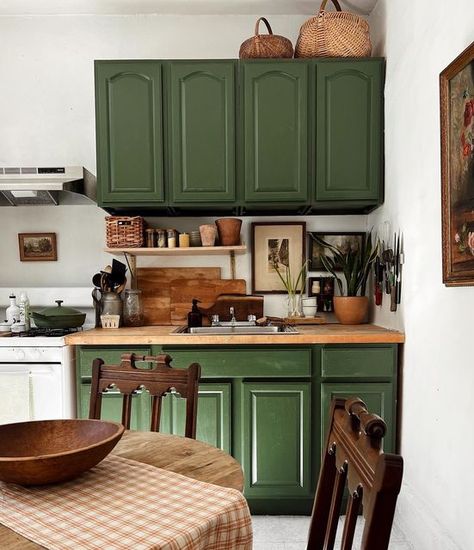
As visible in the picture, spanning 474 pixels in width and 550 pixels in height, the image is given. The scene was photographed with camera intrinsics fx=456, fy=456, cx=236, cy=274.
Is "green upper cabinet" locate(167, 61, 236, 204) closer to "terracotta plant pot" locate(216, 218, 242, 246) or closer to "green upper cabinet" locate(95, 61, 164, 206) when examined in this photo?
"green upper cabinet" locate(95, 61, 164, 206)

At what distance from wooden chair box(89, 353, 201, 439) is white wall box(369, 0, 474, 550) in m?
1.02

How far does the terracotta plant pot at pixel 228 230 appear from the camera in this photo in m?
2.90

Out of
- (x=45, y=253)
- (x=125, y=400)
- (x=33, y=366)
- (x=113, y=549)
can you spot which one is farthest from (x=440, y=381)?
(x=45, y=253)

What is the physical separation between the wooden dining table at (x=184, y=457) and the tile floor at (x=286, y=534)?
1.19 metres

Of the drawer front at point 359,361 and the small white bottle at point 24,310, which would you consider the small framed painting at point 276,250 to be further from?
the small white bottle at point 24,310

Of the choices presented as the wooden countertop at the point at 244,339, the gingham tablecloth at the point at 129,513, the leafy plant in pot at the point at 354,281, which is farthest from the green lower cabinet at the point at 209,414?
the gingham tablecloth at the point at 129,513

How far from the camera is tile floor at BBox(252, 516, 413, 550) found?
217cm

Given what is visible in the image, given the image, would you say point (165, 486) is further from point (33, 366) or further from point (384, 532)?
point (33, 366)

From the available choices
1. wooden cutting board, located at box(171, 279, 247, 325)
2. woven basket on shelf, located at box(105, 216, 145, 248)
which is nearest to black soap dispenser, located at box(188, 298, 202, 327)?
wooden cutting board, located at box(171, 279, 247, 325)

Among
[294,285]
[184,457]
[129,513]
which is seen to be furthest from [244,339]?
[129,513]

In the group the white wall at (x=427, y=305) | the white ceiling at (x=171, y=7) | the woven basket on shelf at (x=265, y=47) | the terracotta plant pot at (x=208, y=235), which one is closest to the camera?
the white wall at (x=427, y=305)

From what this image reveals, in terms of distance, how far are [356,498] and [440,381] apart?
1.33 metres

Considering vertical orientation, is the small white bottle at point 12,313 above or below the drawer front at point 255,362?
above

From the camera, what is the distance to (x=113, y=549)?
0.75m
